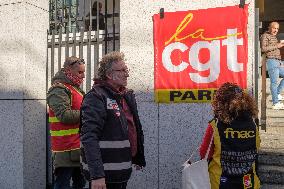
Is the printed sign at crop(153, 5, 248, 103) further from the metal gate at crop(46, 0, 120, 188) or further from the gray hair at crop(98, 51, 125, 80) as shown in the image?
the gray hair at crop(98, 51, 125, 80)

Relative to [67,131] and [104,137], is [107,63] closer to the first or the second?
[104,137]

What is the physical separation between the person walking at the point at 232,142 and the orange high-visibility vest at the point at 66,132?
1454mm

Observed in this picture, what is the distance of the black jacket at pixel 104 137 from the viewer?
9.53ft

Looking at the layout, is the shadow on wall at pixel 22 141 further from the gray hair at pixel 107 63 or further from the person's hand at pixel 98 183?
the person's hand at pixel 98 183

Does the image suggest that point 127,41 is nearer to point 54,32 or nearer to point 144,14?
point 144,14

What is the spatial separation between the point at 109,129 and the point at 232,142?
101 centimetres

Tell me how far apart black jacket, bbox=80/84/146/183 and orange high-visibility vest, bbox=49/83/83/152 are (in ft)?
3.48

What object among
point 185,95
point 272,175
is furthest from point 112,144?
point 272,175

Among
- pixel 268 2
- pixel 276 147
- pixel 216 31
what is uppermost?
pixel 268 2

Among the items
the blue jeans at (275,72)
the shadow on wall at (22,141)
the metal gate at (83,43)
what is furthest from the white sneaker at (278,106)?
the shadow on wall at (22,141)

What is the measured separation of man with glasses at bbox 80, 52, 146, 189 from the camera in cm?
291

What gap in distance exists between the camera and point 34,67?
579 centimetres

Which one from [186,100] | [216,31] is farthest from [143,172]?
[216,31]

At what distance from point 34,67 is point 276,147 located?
3.49 m
